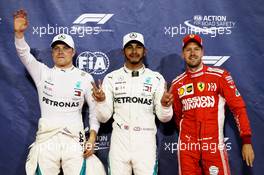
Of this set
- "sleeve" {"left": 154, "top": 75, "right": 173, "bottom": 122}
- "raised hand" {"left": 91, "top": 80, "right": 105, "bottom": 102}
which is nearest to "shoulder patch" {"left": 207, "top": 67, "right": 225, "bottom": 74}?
"sleeve" {"left": 154, "top": 75, "right": 173, "bottom": 122}

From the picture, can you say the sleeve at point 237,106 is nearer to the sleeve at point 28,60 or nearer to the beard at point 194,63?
the beard at point 194,63

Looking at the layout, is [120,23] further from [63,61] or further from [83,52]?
[63,61]

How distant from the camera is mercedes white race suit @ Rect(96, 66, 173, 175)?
8.17ft

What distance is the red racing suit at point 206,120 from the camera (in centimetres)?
251

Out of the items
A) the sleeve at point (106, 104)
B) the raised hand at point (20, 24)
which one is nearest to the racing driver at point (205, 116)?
the sleeve at point (106, 104)

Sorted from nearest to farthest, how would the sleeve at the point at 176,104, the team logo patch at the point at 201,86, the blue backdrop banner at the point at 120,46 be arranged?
1. the team logo patch at the point at 201,86
2. the sleeve at the point at 176,104
3. the blue backdrop banner at the point at 120,46

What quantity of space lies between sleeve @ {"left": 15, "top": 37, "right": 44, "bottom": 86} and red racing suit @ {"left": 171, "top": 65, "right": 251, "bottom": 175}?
104cm

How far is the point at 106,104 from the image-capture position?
8.44 feet

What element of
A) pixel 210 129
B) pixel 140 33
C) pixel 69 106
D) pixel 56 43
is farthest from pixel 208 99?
pixel 56 43

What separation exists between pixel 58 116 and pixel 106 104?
35cm

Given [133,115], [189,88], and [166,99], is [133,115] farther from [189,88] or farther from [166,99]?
[189,88]

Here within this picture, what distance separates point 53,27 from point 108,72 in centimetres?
55

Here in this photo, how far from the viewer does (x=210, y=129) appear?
2.54 meters

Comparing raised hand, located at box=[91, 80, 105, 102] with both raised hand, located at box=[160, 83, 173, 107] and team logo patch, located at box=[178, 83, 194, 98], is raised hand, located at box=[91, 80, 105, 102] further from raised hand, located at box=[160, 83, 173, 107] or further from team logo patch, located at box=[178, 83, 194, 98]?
team logo patch, located at box=[178, 83, 194, 98]
